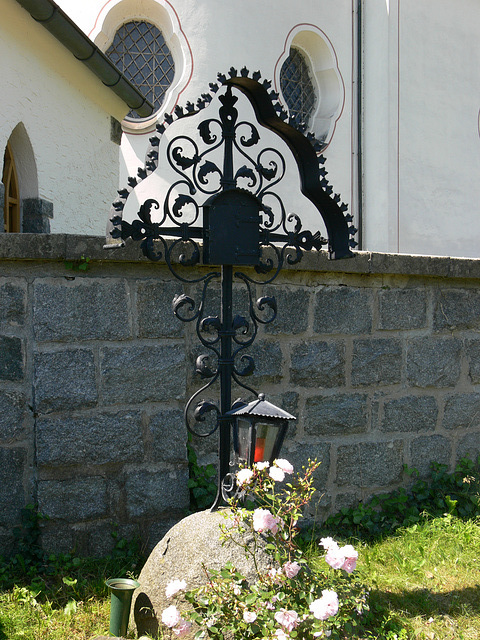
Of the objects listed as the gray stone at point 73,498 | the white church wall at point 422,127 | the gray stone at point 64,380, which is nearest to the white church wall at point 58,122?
the gray stone at point 64,380

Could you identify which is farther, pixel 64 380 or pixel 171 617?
pixel 64 380

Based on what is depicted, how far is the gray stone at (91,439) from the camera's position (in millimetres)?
3027

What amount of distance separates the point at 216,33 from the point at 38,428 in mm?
6732

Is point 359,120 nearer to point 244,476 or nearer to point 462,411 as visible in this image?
point 462,411

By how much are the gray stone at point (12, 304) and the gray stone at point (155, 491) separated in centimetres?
90

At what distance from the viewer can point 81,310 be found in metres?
3.07

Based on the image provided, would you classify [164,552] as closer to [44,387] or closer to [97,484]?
[97,484]

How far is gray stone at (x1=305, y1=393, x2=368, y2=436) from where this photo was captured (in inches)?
142

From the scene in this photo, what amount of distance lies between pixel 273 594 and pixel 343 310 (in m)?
1.77

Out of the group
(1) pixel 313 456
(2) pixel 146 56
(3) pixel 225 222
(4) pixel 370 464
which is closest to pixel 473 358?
(4) pixel 370 464

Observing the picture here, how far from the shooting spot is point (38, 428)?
3.01 meters

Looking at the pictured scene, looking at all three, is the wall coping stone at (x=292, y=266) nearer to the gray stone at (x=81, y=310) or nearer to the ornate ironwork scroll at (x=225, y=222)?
the gray stone at (x=81, y=310)

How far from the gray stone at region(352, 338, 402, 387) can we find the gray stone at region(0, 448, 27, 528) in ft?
5.91

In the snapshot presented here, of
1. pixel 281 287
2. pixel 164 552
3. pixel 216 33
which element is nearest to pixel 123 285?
pixel 281 287
